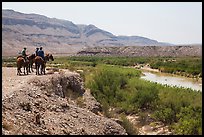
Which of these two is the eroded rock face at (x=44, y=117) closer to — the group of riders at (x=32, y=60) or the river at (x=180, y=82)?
the group of riders at (x=32, y=60)

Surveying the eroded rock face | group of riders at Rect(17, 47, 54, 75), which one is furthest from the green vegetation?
group of riders at Rect(17, 47, 54, 75)

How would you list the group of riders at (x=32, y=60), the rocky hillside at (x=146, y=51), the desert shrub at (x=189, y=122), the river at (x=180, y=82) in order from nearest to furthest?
1. the desert shrub at (x=189, y=122)
2. the group of riders at (x=32, y=60)
3. the river at (x=180, y=82)
4. the rocky hillside at (x=146, y=51)

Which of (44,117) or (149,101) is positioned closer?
(44,117)

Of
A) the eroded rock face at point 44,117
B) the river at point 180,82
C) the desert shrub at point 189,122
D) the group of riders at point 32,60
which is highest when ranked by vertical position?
the group of riders at point 32,60

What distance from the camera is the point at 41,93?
620 inches

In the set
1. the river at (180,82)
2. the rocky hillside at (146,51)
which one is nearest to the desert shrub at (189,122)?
the river at (180,82)

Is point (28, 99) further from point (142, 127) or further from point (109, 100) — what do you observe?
point (109, 100)

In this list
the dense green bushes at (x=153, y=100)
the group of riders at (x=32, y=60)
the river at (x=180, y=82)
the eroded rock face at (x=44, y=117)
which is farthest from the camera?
the river at (x=180, y=82)

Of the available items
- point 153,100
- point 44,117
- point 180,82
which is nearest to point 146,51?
point 180,82

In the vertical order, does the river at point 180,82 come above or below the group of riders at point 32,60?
below

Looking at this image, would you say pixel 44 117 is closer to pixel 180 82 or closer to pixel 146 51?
pixel 180 82

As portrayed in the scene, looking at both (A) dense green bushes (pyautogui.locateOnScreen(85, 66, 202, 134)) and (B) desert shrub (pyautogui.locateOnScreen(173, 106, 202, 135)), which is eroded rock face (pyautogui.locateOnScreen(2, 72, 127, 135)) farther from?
(A) dense green bushes (pyautogui.locateOnScreen(85, 66, 202, 134))

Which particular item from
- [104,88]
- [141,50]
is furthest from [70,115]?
[141,50]

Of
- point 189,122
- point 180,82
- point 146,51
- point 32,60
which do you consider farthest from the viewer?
point 146,51
